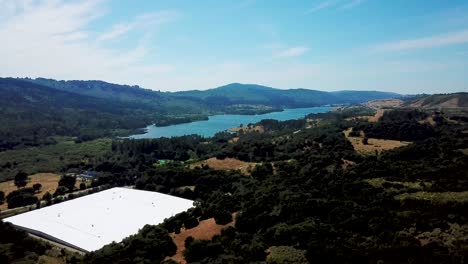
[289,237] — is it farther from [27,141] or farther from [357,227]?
[27,141]

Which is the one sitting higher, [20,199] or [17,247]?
[17,247]

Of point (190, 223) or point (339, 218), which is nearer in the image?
point (339, 218)

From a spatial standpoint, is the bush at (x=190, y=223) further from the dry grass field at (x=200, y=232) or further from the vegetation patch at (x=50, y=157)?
the vegetation patch at (x=50, y=157)

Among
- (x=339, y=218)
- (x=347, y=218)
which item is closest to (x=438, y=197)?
(x=347, y=218)

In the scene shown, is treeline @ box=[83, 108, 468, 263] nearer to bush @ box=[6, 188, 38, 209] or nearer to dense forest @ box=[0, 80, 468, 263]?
dense forest @ box=[0, 80, 468, 263]

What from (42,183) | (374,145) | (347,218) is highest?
(347,218)

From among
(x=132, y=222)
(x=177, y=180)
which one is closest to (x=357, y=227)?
(x=132, y=222)

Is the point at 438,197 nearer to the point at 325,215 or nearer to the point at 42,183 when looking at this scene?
the point at 325,215
